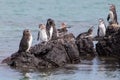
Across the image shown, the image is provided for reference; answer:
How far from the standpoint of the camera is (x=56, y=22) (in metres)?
37.8

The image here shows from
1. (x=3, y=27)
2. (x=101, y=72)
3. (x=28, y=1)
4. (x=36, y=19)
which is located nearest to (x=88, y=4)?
(x=28, y=1)

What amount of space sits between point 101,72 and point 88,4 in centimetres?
3249

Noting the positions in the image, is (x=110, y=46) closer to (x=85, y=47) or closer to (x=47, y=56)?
(x=85, y=47)

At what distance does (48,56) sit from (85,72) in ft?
5.76

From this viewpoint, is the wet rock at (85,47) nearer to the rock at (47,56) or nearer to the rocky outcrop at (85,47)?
the rocky outcrop at (85,47)

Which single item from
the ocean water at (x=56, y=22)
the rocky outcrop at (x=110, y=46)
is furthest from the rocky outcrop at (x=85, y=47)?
the ocean water at (x=56, y=22)

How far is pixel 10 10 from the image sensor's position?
1826 inches

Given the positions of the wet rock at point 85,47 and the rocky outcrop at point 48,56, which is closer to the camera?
the rocky outcrop at point 48,56

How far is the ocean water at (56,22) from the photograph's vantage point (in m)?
19.6

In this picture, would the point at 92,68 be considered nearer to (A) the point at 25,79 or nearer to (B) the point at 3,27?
(A) the point at 25,79

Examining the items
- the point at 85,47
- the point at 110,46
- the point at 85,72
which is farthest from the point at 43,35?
the point at 85,72

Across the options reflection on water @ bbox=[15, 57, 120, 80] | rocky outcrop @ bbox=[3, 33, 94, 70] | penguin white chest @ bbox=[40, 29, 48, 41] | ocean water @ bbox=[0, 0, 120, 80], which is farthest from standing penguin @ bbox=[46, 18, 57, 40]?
reflection on water @ bbox=[15, 57, 120, 80]

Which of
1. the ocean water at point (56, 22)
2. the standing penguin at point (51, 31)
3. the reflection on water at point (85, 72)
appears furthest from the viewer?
the standing penguin at point (51, 31)

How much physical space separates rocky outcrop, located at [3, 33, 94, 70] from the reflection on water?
15.3 inches
